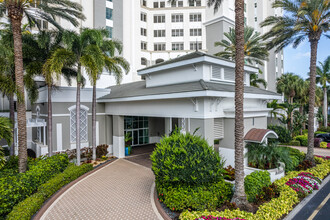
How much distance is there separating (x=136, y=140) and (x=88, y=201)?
45.4ft

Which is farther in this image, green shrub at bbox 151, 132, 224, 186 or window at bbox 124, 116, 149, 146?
window at bbox 124, 116, 149, 146

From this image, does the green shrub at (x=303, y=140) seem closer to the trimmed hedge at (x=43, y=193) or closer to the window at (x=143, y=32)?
the trimmed hedge at (x=43, y=193)

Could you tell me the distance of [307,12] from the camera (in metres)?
14.1

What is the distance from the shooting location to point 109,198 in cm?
1002

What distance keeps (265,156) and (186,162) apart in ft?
20.4

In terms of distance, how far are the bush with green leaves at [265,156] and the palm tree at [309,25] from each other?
4669 mm

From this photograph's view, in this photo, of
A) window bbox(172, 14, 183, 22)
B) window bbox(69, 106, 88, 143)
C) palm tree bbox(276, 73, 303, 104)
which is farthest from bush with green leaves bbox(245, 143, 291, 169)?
window bbox(172, 14, 183, 22)

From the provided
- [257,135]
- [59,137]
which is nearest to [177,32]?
[59,137]

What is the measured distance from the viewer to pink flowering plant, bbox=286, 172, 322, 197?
10227 mm

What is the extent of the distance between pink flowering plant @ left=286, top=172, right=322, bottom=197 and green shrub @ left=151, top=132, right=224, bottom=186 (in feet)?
14.4

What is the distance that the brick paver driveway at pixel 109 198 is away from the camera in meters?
8.49

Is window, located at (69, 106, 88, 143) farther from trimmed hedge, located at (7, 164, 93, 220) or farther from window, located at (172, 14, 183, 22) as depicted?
window, located at (172, 14, 183, 22)

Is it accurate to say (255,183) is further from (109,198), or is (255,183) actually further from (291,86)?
(291,86)

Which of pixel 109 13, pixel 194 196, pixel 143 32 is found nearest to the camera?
pixel 194 196
